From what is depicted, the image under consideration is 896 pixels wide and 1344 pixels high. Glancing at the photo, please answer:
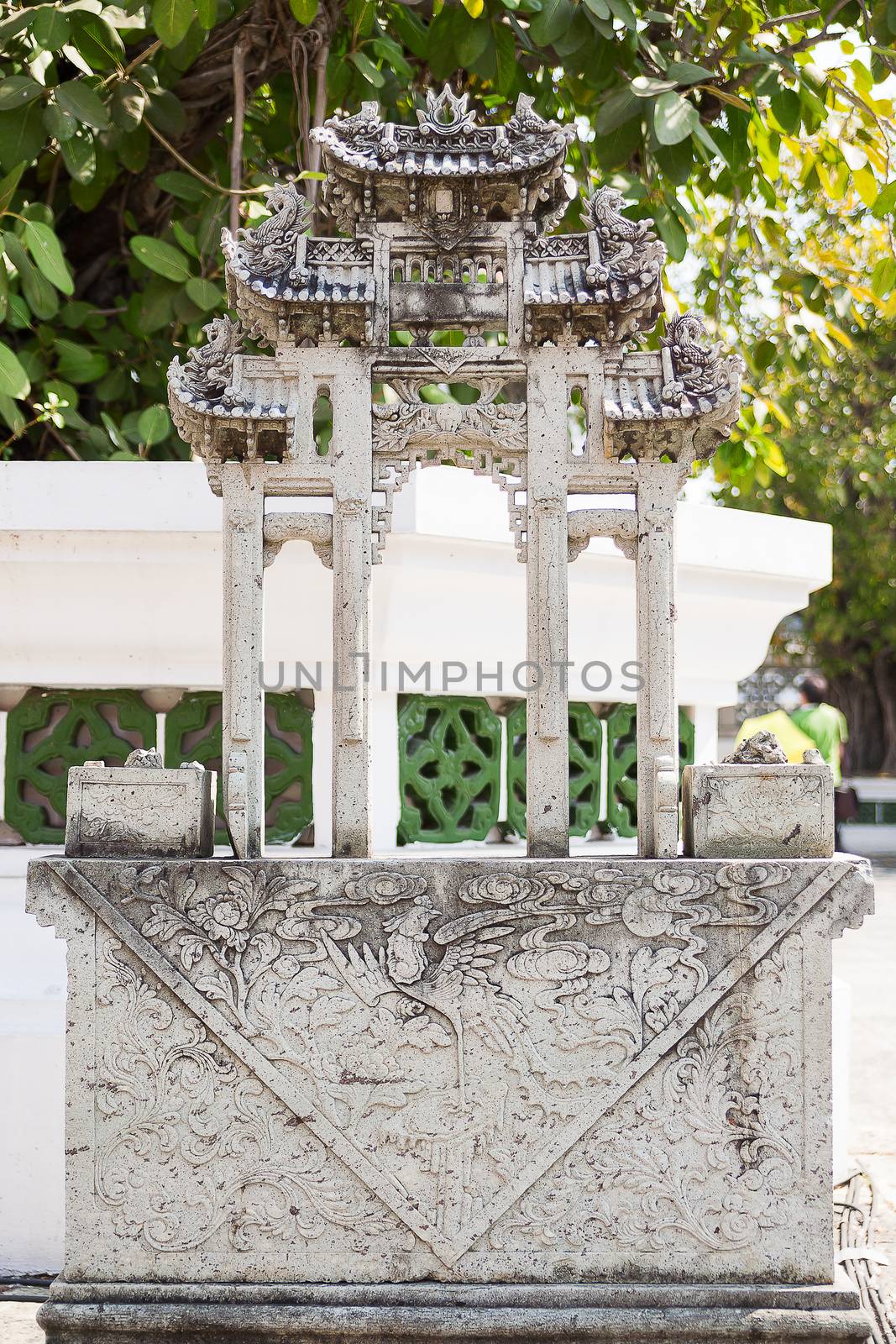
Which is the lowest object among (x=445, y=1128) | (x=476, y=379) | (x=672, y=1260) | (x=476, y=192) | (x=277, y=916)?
(x=672, y=1260)

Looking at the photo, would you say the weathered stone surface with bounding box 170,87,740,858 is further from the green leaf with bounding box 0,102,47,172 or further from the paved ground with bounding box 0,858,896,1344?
the paved ground with bounding box 0,858,896,1344

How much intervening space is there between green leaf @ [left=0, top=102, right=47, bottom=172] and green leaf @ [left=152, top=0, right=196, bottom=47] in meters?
0.54

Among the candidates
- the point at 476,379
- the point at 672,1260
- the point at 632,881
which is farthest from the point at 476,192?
the point at 672,1260

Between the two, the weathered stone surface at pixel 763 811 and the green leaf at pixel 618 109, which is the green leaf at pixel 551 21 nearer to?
the green leaf at pixel 618 109

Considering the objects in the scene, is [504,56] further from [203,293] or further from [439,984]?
[439,984]

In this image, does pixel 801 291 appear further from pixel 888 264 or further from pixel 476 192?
pixel 476 192

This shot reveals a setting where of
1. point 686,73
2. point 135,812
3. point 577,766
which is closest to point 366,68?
point 686,73

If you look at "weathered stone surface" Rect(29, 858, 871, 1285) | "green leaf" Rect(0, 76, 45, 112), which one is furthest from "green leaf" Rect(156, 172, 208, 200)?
"weathered stone surface" Rect(29, 858, 871, 1285)

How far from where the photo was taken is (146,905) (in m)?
2.60

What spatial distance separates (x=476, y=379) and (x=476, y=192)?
391 mm

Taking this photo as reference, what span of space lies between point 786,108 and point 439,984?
2728 millimetres

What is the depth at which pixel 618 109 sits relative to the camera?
3.46 meters

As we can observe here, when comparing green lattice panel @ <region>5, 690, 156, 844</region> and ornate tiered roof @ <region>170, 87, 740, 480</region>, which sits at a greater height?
ornate tiered roof @ <region>170, 87, 740, 480</region>

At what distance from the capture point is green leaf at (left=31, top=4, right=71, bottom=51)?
330 centimetres
